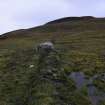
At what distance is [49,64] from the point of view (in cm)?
3400

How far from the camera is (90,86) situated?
31.0 meters

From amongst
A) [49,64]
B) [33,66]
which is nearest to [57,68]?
Result: [49,64]

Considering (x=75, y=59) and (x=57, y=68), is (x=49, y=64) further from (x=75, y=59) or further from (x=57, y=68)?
(x=75, y=59)

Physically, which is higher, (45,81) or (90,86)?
(45,81)

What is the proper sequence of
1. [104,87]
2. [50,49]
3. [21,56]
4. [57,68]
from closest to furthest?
[104,87]
[57,68]
[50,49]
[21,56]

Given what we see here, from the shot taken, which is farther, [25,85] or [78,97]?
[25,85]

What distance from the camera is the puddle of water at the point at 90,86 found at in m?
28.5

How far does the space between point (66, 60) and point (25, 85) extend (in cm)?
803

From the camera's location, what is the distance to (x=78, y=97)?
28125mm

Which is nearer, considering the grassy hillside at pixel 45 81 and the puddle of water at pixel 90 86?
the grassy hillside at pixel 45 81

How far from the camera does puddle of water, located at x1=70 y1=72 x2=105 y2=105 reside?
28531 millimetres

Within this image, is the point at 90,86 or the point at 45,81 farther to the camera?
the point at 90,86

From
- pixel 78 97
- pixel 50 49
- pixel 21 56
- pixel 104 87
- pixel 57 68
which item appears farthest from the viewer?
pixel 21 56

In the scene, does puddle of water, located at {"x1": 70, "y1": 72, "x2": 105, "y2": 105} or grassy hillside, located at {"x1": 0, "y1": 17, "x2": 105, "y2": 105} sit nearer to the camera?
grassy hillside, located at {"x1": 0, "y1": 17, "x2": 105, "y2": 105}
